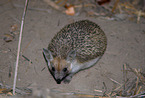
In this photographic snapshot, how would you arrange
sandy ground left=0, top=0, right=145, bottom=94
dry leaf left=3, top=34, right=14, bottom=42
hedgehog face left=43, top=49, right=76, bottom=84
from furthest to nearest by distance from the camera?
dry leaf left=3, top=34, right=14, bottom=42 < sandy ground left=0, top=0, right=145, bottom=94 < hedgehog face left=43, top=49, right=76, bottom=84

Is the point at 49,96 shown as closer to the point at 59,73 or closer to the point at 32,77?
the point at 59,73

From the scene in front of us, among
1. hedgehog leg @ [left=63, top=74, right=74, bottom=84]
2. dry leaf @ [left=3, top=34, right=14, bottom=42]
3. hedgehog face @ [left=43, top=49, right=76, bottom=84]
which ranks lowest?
hedgehog leg @ [left=63, top=74, right=74, bottom=84]

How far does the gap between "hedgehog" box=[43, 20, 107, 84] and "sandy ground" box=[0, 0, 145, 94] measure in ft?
0.95

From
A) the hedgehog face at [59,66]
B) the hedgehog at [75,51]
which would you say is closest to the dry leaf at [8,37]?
the hedgehog at [75,51]

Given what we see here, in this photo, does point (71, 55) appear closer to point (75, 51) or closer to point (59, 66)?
point (75, 51)

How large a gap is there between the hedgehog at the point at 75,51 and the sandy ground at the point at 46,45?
29 centimetres

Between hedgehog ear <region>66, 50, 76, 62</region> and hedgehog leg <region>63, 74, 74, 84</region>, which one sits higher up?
hedgehog ear <region>66, 50, 76, 62</region>

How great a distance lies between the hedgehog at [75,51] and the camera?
3.97m

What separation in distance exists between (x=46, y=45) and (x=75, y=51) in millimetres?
1572

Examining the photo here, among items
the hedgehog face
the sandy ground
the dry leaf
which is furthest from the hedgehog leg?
the dry leaf

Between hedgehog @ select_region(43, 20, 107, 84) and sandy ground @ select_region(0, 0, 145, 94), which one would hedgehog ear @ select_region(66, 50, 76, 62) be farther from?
sandy ground @ select_region(0, 0, 145, 94)

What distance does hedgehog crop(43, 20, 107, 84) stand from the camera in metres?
3.97

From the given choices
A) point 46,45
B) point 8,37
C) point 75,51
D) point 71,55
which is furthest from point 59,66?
point 8,37

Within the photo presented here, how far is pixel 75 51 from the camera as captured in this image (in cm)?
394
